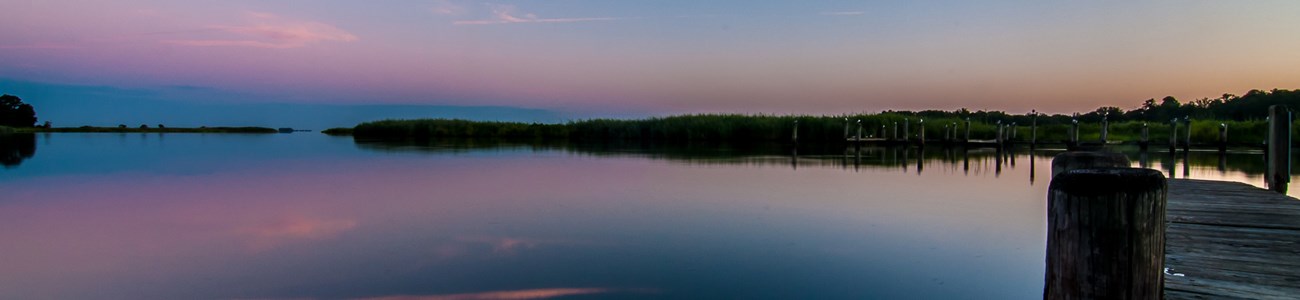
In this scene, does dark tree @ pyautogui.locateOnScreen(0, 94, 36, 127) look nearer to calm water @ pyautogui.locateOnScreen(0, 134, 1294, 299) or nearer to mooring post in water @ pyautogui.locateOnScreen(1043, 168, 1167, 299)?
calm water @ pyautogui.locateOnScreen(0, 134, 1294, 299)

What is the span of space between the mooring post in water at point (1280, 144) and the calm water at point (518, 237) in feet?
7.32

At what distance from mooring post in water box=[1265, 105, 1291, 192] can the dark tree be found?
65.9 m

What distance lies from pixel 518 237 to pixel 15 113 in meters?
62.9

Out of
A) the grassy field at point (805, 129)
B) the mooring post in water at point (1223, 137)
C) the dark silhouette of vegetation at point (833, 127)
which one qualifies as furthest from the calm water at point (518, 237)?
the grassy field at point (805, 129)

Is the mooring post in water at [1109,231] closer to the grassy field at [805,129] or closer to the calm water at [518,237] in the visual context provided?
the calm water at [518,237]

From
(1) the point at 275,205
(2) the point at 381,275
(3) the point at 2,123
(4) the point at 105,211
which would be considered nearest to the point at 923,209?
(2) the point at 381,275

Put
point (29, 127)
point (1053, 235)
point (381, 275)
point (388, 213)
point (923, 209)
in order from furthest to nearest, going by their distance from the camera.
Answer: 1. point (29, 127)
2. point (923, 209)
3. point (388, 213)
4. point (381, 275)
5. point (1053, 235)

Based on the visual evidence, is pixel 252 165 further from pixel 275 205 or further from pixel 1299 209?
pixel 1299 209

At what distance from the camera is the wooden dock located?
2715 millimetres

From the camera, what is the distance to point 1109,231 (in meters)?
1.91

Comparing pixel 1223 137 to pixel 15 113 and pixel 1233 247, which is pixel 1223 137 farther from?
pixel 15 113

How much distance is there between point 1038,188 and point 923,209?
428 cm

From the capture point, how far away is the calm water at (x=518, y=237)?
4.52 meters

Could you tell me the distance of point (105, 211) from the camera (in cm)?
801
